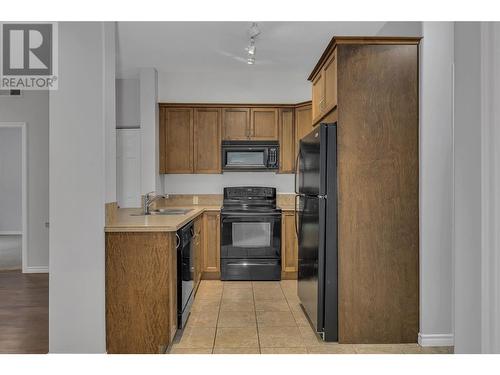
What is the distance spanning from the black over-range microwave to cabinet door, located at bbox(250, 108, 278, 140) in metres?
0.09

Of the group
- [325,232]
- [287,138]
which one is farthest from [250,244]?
[325,232]

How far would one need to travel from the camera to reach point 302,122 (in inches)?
203

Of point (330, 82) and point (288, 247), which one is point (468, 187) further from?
point (288, 247)

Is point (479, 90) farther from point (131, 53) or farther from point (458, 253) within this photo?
point (131, 53)

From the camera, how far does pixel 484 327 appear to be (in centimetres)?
71

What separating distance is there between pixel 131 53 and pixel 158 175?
1.52 metres

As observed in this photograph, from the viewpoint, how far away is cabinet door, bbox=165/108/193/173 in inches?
206

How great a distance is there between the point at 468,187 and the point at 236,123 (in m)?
4.60

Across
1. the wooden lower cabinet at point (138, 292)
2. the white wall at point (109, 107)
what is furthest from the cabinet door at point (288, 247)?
the white wall at point (109, 107)

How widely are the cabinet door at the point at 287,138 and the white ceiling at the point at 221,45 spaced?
634 mm

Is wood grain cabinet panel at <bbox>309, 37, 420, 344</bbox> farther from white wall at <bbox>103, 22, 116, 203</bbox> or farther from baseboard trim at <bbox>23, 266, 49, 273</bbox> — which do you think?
baseboard trim at <bbox>23, 266, 49, 273</bbox>

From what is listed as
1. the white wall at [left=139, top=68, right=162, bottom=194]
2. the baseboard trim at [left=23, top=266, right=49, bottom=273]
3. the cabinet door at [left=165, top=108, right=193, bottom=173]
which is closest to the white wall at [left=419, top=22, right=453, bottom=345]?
the cabinet door at [left=165, top=108, right=193, bottom=173]

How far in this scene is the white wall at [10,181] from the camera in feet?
29.9

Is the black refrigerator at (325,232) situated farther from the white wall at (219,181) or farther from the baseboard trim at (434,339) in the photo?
the white wall at (219,181)
